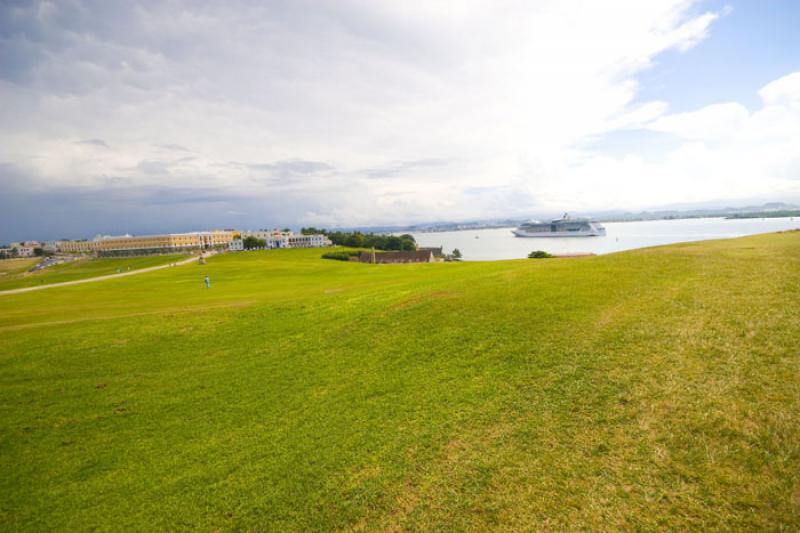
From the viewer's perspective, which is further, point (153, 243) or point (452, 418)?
point (153, 243)

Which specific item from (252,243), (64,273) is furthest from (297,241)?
(64,273)

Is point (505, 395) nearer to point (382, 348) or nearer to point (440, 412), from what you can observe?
point (440, 412)

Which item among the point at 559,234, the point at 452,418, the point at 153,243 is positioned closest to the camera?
the point at 452,418

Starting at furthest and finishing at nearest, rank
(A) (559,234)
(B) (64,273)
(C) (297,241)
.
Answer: (C) (297,241)
(A) (559,234)
(B) (64,273)

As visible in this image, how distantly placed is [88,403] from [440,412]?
32.2ft

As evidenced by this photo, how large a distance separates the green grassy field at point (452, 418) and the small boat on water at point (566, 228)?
14252 centimetres

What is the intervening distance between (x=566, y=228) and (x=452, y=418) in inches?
6190

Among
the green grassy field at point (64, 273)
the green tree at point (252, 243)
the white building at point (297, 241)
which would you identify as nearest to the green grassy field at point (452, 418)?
the green grassy field at point (64, 273)

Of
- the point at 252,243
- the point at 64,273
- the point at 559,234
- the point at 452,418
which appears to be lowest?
the point at 64,273

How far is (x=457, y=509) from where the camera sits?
17.6 ft

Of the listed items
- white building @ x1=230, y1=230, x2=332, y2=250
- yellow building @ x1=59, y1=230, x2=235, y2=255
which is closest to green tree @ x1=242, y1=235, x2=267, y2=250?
white building @ x1=230, y1=230, x2=332, y2=250

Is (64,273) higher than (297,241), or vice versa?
(297,241)

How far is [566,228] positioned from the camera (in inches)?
5832

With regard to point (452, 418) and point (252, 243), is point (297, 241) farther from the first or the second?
point (452, 418)
